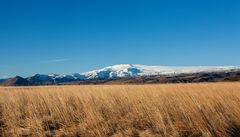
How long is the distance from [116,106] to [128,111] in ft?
1.75

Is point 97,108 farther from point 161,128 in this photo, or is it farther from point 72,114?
point 161,128

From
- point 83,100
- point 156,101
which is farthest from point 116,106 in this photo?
point 83,100

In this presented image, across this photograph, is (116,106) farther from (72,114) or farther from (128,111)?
(72,114)

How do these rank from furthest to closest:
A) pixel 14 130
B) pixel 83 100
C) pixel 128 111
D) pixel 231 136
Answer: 1. pixel 83 100
2. pixel 128 111
3. pixel 14 130
4. pixel 231 136

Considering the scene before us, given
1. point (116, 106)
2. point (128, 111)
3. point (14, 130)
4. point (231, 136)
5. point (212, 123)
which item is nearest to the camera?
point (231, 136)

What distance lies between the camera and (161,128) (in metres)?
4.85

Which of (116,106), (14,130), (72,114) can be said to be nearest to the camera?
(14,130)

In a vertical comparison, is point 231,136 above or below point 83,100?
below

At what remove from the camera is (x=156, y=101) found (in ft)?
23.9

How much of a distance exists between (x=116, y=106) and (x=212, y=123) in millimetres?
3003

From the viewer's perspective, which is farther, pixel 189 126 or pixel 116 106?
pixel 116 106

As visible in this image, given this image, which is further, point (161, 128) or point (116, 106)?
point (116, 106)

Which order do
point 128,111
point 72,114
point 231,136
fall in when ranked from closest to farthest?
point 231,136, point 72,114, point 128,111

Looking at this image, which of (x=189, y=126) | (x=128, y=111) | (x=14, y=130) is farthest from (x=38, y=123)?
(x=189, y=126)
